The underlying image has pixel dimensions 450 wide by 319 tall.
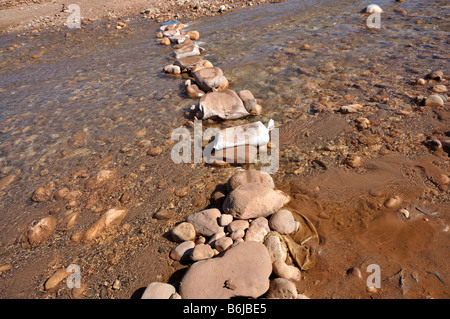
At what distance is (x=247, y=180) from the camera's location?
3.20 meters

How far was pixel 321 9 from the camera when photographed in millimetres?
10289

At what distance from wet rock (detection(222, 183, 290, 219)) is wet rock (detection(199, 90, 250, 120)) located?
2056 millimetres

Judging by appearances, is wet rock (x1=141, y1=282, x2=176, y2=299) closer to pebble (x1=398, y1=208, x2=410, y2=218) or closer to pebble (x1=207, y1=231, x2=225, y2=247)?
pebble (x1=207, y1=231, x2=225, y2=247)

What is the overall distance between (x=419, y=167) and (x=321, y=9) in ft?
29.5

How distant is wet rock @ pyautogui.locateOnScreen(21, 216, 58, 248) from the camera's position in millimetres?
3062

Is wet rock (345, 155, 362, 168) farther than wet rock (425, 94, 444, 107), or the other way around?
wet rock (425, 94, 444, 107)

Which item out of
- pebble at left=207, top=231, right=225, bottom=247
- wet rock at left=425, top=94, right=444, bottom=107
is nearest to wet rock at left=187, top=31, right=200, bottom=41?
wet rock at left=425, top=94, right=444, bottom=107

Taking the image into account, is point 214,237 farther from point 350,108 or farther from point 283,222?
point 350,108

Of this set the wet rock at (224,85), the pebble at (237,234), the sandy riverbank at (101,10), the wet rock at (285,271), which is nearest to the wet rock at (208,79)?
the wet rock at (224,85)

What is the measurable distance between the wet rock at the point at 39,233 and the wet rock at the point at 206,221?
159 cm

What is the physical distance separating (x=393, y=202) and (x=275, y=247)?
138 cm

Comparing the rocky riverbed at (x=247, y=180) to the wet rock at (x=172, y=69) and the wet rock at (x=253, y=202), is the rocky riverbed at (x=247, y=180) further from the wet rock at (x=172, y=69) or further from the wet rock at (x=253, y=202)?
the wet rock at (x=172, y=69)
